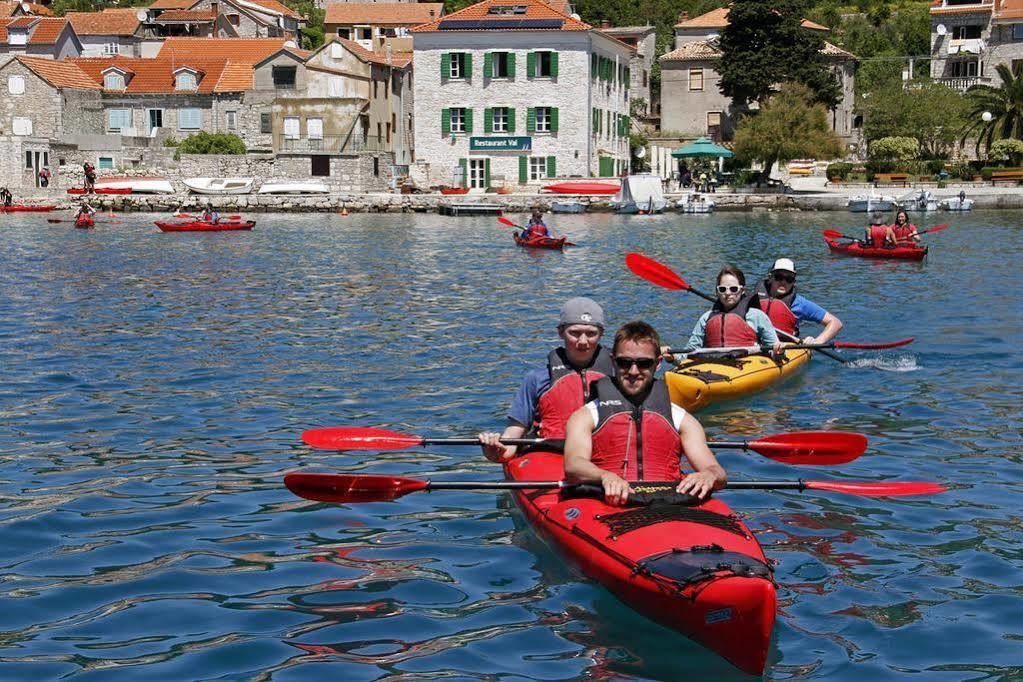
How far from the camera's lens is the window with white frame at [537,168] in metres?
68.6

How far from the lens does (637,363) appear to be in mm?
8750

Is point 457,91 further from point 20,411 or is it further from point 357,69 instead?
point 20,411

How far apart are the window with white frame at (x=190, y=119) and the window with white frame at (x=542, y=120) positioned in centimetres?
2070

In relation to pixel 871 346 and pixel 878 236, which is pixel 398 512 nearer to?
pixel 871 346

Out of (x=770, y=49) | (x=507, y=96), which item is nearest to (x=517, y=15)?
(x=507, y=96)

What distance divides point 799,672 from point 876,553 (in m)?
2.44

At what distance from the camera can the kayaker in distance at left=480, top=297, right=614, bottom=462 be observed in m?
10.2

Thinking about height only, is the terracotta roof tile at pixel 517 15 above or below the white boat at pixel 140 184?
above

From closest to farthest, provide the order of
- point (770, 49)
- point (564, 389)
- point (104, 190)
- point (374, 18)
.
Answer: point (564, 389), point (104, 190), point (770, 49), point (374, 18)

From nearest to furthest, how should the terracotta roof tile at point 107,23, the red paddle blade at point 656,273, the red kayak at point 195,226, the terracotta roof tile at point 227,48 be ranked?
the red paddle blade at point 656,273
the red kayak at point 195,226
the terracotta roof tile at point 227,48
the terracotta roof tile at point 107,23

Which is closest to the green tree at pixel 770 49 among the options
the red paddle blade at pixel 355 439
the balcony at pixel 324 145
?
the balcony at pixel 324 145

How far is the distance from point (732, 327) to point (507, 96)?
53850mm

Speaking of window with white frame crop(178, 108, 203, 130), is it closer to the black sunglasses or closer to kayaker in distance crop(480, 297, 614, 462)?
kayaker in distance crop(480, 297, 614, 462)

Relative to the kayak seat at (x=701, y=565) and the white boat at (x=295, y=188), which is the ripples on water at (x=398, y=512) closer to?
the kayak seat at (x=701, y=565)
